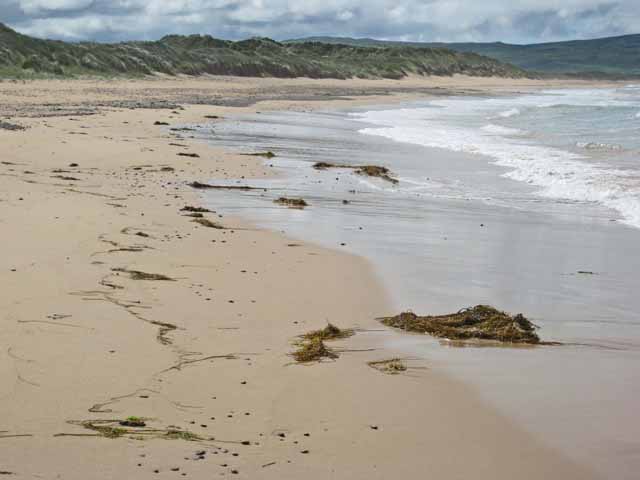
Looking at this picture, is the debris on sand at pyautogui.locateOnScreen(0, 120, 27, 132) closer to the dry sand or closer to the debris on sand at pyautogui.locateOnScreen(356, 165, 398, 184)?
the debris on sand at pyautogui.locateOnScreen(356, 165, 398, 184)

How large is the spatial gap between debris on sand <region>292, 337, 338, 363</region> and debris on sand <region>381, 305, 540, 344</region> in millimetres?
829

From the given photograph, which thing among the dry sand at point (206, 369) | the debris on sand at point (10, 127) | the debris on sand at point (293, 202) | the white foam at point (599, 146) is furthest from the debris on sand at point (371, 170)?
the white foam at point (599, 146)

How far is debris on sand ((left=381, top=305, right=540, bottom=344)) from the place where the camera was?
18.2ft

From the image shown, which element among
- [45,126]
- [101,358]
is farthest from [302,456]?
[45,126]

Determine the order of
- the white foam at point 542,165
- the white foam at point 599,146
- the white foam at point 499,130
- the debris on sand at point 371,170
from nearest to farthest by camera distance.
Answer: the white foam at point 542,165 < the debris on sand at point 371,170 < the white foam at point 599,146 < the white foam at point 499,130

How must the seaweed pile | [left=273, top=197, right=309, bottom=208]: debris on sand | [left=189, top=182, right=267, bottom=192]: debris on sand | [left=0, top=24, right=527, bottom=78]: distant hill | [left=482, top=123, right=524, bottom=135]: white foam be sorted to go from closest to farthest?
the seaweed pile → [left=273, top=197, right=309, bottom=208]: debris on sand → [left=189, top=182, right=267, bottom=192]: debris on sand → [left=482, top=123, right=524, bottom=135]: white foam → [left=0, top=24, right=527, bottom=78]: distant hill

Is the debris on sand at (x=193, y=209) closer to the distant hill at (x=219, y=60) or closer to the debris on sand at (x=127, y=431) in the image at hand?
the debris on sand at (x=127, y=431)

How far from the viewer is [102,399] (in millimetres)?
4129

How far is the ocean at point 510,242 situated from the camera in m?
4.49

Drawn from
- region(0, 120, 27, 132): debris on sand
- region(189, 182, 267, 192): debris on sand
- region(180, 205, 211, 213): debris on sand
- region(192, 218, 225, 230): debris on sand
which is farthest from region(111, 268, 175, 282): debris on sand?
region(0, 120, 27, 132): debris on sand

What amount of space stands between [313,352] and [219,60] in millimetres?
72542

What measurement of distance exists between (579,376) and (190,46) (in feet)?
328

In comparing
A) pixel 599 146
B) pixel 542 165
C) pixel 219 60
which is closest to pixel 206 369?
pixel 542 165

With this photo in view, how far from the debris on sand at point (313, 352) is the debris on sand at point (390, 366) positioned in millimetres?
261
